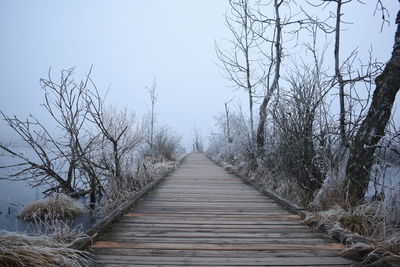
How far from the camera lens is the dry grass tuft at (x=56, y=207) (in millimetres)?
5809

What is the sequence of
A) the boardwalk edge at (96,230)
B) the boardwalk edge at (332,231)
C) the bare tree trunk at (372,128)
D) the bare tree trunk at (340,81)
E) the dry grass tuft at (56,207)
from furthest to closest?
the dry grass tuft at (56,207), the bare tree trunk at (340,81), the bare tree trunk at (372,128), the boardwalk edge at (332,231), the boardwalk edge at (96,230)

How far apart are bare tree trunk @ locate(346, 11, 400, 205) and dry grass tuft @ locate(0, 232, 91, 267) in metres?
3.22

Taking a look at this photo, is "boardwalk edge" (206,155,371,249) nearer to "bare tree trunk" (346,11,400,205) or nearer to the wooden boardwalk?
the wooden boardwalk

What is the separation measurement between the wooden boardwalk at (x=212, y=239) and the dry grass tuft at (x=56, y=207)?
95.6 inches

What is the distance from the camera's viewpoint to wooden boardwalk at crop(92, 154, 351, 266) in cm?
231

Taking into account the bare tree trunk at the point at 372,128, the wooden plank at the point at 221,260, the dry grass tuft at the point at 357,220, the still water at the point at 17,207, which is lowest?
the still water at the point at 17,207

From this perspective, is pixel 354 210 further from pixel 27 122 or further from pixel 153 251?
pixel 27 122

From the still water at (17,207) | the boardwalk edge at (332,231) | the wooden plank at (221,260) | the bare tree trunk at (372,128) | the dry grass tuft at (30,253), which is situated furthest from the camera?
the still water at (17,207)

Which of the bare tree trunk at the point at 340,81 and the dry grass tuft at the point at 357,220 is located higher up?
the bare tree trunk at the point at 340,81

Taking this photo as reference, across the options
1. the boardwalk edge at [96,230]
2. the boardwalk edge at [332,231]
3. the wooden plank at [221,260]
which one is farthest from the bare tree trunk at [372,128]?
the boardwalk edge at [96,230]

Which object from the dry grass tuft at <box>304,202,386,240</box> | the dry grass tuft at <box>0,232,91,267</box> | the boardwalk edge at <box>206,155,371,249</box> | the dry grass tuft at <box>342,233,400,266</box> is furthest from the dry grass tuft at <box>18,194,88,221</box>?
the dry grass tuft at <box>342,233,400,266</box>

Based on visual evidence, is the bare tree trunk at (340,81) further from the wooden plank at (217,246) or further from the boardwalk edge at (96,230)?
the boardwalk edge at (96,230)

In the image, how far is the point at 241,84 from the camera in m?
10.3

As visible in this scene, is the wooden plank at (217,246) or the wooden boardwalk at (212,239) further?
the wooden plank at (217,246)
